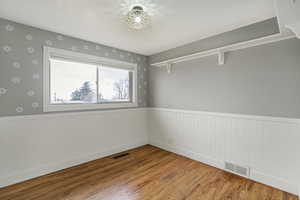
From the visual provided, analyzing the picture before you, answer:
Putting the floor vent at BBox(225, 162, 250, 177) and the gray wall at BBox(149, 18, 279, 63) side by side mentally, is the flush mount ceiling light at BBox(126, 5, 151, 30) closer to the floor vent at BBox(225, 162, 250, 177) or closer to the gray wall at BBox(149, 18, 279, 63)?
the gray wall at BBox(149, 18, 279, 63)

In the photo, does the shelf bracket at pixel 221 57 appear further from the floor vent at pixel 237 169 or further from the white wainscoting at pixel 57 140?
the white wainscoting at pixel 57 140

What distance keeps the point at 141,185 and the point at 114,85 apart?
2117mm

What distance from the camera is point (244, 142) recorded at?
7.09 feet

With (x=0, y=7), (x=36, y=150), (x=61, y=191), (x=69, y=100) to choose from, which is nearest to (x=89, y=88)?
(x=69, y=100)

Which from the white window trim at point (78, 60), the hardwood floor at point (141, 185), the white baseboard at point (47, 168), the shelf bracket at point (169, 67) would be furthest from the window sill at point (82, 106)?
the shelf bracket at point (169, 67)

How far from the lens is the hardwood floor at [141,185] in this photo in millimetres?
1765

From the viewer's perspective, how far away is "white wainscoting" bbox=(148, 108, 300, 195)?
1.81m

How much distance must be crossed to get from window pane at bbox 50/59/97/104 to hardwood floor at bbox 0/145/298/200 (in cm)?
122

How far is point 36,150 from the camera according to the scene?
2180mm

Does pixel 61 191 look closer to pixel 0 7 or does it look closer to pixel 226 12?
pixel 0 7

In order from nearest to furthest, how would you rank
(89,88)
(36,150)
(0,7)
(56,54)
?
(0,7) → (36,150) → (56,54) → (89,88)

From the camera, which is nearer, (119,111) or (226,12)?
(226,12)

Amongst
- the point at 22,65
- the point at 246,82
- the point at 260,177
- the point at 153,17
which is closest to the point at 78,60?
the point at 22,65

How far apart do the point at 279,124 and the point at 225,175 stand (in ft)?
3.45
